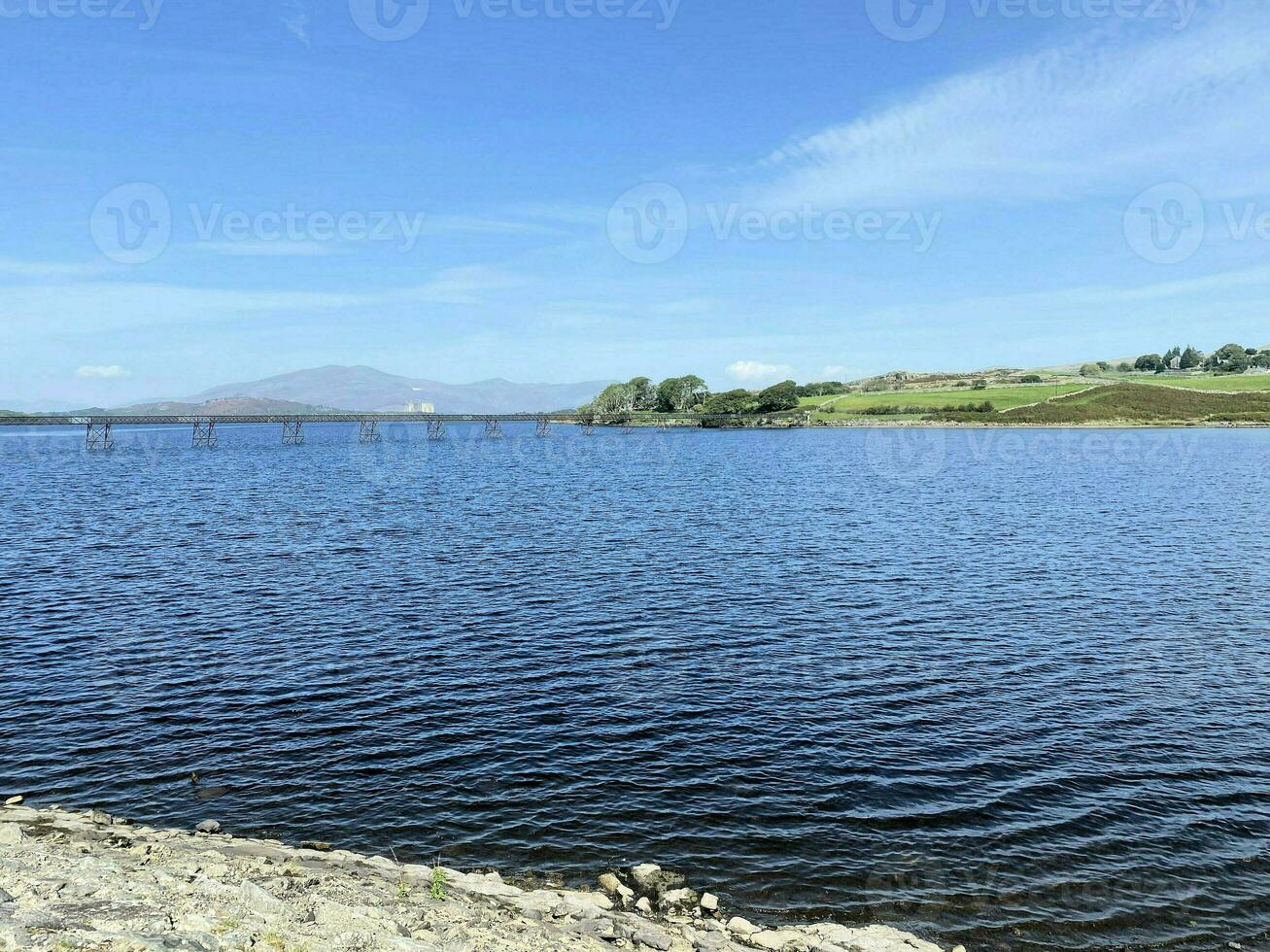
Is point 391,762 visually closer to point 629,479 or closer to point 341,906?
point 341,906

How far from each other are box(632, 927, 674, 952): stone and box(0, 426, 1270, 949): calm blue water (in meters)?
3.05

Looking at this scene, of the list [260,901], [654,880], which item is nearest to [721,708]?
[654,880]

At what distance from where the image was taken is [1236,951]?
16.2m

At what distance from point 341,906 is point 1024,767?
20.4 m

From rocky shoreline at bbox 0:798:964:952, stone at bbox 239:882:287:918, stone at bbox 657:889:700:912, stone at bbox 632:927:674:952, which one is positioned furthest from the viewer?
stone at bbox 657:889:700:912

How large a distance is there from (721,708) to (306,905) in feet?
57.2

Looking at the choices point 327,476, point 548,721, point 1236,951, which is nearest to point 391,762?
point 548,721

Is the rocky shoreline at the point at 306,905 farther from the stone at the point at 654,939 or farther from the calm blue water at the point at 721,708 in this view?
the calm blue water at the point at 721,708

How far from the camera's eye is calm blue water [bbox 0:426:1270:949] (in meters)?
19.7

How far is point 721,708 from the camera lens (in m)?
29.4

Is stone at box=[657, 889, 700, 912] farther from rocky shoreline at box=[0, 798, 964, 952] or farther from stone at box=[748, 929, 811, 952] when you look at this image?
stone at box=[748, 929, 811, 952]

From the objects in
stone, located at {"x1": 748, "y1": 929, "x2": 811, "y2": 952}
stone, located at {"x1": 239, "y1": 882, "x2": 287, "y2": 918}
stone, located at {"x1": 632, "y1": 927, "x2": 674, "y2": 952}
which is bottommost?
stone, located at {"x1": 748, "y1": 929, "x2": 811, "y2": 952}

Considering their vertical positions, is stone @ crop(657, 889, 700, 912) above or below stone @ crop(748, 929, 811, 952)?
below

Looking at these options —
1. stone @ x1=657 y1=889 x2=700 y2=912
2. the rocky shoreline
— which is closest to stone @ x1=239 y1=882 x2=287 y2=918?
the rocky shoreline
